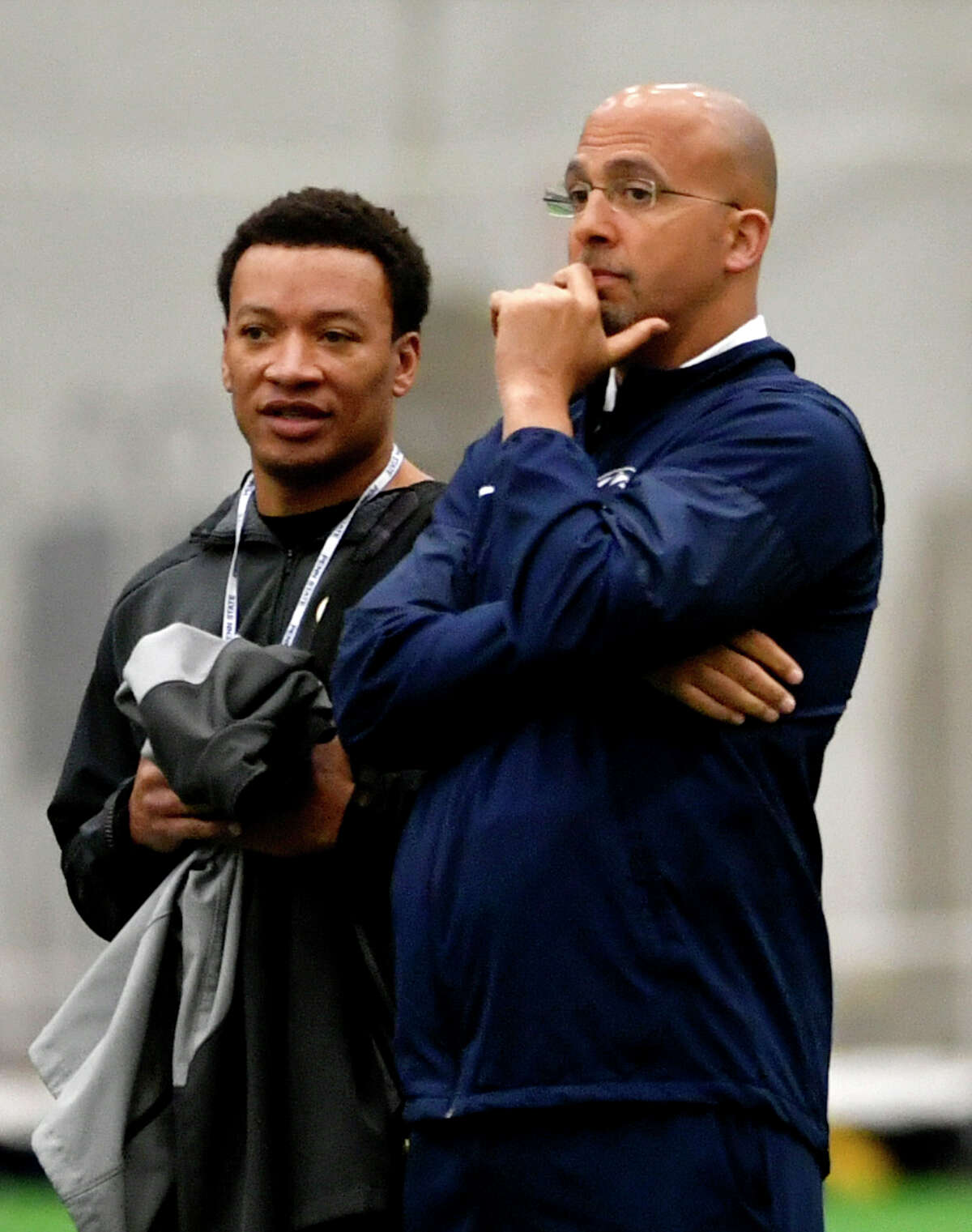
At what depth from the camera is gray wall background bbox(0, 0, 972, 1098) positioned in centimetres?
699

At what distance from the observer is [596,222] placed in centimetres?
262

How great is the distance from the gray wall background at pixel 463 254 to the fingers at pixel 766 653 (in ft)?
15.0

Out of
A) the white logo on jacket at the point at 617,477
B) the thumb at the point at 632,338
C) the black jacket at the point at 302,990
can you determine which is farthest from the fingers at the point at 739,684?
the black jacket at the point at 302,990

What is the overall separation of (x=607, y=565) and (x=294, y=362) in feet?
2.19

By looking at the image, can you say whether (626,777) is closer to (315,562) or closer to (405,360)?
(315,562)

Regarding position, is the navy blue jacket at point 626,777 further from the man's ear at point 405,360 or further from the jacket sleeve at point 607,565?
the man's ear at point 405,360

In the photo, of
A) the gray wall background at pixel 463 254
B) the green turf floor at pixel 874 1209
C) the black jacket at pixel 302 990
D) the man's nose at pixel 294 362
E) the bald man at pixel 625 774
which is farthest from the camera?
the gray wall background at pixel 463 254

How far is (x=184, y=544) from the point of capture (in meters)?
3.13

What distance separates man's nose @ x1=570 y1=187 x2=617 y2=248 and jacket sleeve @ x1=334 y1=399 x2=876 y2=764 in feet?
0.84

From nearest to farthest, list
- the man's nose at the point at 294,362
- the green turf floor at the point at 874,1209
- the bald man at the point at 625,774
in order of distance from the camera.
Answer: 1. the bald man at the point at 625,774
2. the man's nose at the point at 294,362
3. the green turf floor at the point at 874,1209

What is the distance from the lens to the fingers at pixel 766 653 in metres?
2.45

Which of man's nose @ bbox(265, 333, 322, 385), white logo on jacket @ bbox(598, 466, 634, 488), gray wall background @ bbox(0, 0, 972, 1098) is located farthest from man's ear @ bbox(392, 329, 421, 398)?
gray wall background @ bbox(0, 0, 972, 1098)

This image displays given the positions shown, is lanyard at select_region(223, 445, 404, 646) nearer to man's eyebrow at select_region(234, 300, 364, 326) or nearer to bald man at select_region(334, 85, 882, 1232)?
man's eyebrow at select_region(234, 300, 364, 326)

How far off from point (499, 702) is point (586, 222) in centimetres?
54
